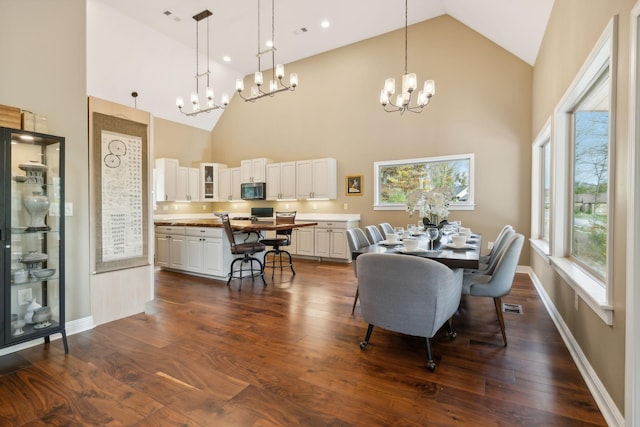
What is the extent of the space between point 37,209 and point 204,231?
2505 mm

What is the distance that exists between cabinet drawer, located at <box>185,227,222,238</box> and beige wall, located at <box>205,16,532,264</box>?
294cm

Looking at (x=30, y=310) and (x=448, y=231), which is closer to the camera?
(x=30, y=310)

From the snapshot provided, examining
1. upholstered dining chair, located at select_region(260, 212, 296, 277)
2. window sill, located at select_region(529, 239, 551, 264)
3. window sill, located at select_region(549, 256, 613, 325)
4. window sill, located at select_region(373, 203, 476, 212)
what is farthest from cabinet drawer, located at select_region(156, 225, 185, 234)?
window sill, located at select_region(529, 239, 551, 264)

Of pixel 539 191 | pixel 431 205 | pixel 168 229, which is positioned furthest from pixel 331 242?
pixel 539 191

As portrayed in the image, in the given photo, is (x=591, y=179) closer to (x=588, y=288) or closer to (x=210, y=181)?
(x=588, y=288)

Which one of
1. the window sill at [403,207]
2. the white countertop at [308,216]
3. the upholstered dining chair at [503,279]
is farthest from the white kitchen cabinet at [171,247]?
the upholstered dining chair at [503,279]

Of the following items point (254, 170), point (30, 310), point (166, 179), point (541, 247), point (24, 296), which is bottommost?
point (30, 310)

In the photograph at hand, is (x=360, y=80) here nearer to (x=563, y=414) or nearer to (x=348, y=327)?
(x=348, y=327)

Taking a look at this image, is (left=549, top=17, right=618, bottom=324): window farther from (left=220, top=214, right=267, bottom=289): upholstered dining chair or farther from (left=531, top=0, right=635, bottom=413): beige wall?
(left=220, top=214, right=267, bottom=289): upholstered dining chair

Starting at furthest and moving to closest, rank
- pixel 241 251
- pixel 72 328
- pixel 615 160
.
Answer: pixel 241 251, pixel 72 328, pixel 615 160

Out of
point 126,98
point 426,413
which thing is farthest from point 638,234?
point 126,98

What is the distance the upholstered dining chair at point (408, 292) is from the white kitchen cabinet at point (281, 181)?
5.07 metres

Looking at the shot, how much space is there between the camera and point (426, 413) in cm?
168

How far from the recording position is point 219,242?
468 cm
